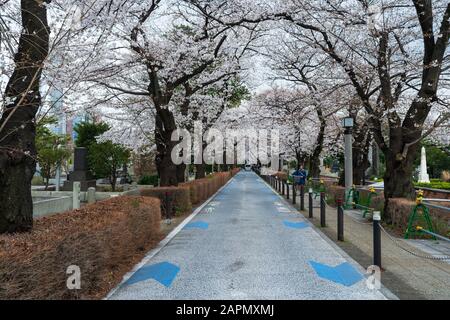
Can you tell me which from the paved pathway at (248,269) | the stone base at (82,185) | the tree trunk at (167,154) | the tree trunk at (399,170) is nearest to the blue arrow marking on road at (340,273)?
the paved pathway at (248,269)

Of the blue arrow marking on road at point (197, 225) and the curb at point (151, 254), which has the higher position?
the blue arrow marking on road at point (197, 225)

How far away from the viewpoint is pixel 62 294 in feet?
14.4

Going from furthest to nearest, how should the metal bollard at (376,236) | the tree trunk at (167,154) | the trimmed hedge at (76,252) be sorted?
the tree trunk at (167,154) → the metal bollard at (376,236) → the trimmed hedge at (76,252)

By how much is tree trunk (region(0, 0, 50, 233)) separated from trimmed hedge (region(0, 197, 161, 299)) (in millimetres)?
373

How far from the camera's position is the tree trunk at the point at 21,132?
5473 millimetres

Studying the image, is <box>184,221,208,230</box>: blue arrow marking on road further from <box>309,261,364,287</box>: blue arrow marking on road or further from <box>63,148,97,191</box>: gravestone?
<box>63,148,97,191</box>: gravestone

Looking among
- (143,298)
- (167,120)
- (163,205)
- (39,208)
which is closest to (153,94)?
(167,120)

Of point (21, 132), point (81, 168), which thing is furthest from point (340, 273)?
point (81, 168)

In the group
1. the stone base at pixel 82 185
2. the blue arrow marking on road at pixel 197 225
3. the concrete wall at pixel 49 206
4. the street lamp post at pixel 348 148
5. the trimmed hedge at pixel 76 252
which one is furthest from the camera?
the stone base at pixel 82 185

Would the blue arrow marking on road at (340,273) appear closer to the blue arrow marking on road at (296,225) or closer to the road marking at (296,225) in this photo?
the road marking at (296,225)

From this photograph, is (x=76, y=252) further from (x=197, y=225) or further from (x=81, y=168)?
(x=81, y=168)

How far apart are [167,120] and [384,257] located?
990cm

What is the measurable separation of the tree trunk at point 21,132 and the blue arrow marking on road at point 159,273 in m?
1.67

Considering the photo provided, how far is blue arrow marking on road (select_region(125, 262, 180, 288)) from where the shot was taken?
585 centimetres
